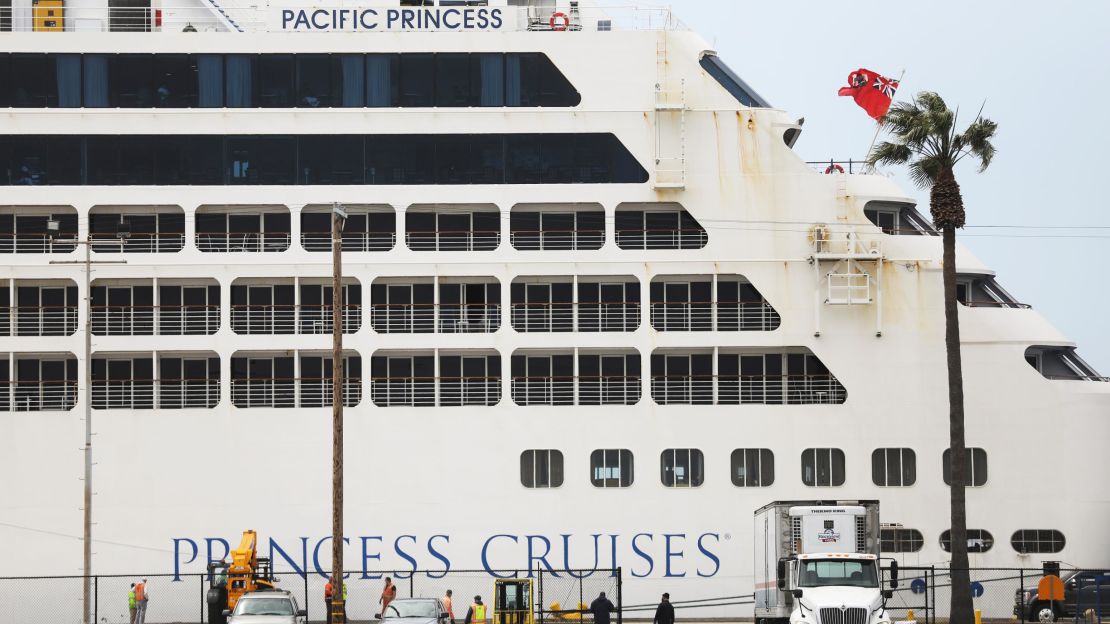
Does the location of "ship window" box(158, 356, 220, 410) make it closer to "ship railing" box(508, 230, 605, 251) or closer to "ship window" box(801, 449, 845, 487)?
"ship railing" box(508, 230, 605, 251)

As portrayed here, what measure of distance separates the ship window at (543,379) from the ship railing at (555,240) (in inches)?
124

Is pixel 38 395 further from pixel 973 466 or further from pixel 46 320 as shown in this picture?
pixel 973 466

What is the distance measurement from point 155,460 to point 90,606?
4.33 m

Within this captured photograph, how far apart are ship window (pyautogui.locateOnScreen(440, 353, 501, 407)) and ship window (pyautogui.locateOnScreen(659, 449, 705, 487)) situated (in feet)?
17.0

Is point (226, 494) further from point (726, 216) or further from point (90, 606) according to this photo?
point (726, 216)

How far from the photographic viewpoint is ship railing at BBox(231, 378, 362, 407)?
45.1 meters

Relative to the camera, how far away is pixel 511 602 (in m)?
40.1

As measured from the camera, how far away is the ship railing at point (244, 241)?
4559 centimetres

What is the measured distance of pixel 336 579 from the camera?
35.0 m

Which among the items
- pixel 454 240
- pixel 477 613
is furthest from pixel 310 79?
pixel 477 613

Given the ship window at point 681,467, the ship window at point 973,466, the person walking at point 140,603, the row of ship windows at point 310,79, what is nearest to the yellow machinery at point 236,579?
the person walking at point 140,603

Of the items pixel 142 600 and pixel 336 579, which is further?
pixel 142 600

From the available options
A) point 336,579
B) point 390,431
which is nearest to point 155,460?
point 390,431

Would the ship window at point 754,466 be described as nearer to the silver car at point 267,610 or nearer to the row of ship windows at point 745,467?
the row of ship windows at point 745,467
